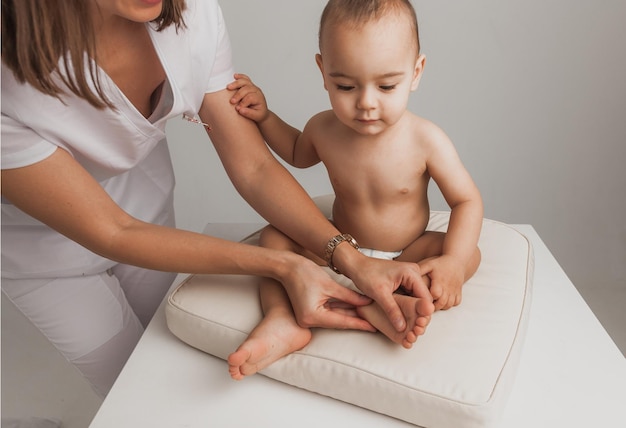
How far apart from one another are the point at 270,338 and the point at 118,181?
2.00ft

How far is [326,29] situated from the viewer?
47.0 inches

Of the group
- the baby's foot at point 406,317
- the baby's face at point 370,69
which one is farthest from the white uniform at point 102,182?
the baby's foot at point 406,317

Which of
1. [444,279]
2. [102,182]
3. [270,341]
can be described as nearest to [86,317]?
[102,182]

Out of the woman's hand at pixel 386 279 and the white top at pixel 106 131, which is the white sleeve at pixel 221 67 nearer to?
the white top at pixel 106 131

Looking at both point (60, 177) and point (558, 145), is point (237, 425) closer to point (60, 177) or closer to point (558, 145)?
point (60, 177)

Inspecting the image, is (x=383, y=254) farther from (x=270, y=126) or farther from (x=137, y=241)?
(x=137, y=241)

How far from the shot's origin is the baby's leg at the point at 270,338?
106cm

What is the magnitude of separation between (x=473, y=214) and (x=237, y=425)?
0.58m

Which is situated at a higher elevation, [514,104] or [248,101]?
[514,104]

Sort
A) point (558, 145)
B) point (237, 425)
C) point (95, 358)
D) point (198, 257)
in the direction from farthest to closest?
1. point (558, 145)
2. point (95, 358)
3. point (198, 257)
4. point (237, 425)

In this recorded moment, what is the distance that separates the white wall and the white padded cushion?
1.07 metres

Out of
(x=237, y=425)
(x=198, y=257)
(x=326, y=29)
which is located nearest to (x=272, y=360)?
(x=237, y=425)

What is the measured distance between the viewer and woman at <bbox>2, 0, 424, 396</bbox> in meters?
1.10

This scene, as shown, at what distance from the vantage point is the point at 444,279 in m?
1.16
